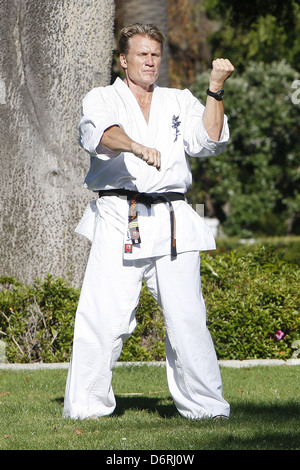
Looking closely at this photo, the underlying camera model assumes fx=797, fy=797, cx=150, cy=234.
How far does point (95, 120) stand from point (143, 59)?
535 mm

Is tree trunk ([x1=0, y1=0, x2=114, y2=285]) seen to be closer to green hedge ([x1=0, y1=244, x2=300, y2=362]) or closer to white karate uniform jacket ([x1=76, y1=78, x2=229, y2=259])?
green hedge ([x1=0, y1=244, x2=300, y2=362])

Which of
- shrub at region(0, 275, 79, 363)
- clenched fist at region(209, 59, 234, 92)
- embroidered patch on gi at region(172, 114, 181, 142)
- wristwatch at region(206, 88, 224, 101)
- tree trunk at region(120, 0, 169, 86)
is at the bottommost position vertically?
shrub at region(0, 275, 79, 363)

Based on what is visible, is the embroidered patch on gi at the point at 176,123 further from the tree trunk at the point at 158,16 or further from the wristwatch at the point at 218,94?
the tree trunk at the point at 158,16

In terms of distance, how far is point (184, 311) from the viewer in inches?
185

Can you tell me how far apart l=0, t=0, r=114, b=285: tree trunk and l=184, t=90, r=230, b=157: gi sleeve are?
11.1 feet

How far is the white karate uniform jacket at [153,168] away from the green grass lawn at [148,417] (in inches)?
40.2

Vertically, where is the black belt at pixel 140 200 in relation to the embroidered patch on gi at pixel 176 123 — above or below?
below

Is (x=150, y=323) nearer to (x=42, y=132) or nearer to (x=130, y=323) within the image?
(x=42, y=132)

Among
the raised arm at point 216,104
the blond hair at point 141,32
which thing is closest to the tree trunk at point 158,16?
the blond hair at point 141,32

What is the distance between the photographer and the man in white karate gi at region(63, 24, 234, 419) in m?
4.69

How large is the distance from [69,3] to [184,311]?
174 inches

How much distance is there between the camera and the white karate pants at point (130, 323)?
4695 millimetres

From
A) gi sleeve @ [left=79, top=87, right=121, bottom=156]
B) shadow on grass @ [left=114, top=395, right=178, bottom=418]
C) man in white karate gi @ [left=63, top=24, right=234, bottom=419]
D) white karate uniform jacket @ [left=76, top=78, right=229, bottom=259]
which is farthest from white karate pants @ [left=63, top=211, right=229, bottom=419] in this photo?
gi sleeve @ [left=79, top=87, right=121, bottom=156]

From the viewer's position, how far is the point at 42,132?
814 cm
